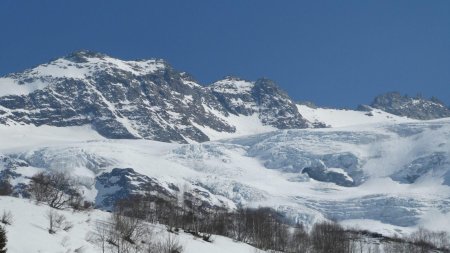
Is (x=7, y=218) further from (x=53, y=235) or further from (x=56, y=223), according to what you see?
(x=56, y=223)

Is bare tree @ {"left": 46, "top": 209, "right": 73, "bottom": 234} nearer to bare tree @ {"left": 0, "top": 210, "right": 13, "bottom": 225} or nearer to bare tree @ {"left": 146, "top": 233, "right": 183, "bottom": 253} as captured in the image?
bare tree @ {"left": 0, "top": 210, "right": 13, "bottom": 225}

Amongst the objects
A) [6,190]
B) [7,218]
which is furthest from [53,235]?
[6,190]

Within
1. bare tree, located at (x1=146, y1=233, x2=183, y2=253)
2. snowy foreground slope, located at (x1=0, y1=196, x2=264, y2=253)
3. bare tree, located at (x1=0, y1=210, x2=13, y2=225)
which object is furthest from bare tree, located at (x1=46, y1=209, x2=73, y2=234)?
bare tree, located at (x1=146, y1=233, x2=183, y2=253)

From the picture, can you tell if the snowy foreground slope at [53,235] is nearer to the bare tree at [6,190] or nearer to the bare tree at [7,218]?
the bare tree at [7,218]

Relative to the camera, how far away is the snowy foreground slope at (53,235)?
1624 inches

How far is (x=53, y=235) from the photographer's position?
4506cm

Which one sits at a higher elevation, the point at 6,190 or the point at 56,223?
the point at 6,190

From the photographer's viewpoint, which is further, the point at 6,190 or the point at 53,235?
the point at 6,190

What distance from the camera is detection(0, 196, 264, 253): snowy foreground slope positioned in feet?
135

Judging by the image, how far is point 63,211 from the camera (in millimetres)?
54594

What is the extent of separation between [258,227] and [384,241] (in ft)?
190

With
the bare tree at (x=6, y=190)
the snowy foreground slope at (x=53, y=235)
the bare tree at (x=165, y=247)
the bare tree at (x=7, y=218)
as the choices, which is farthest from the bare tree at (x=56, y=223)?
the bare tree at (x=6, y=190)

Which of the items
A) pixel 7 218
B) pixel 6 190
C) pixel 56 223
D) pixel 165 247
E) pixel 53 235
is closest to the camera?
pixel 7 218

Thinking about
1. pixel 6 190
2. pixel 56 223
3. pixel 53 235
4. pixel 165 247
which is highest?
pixel 6 190
